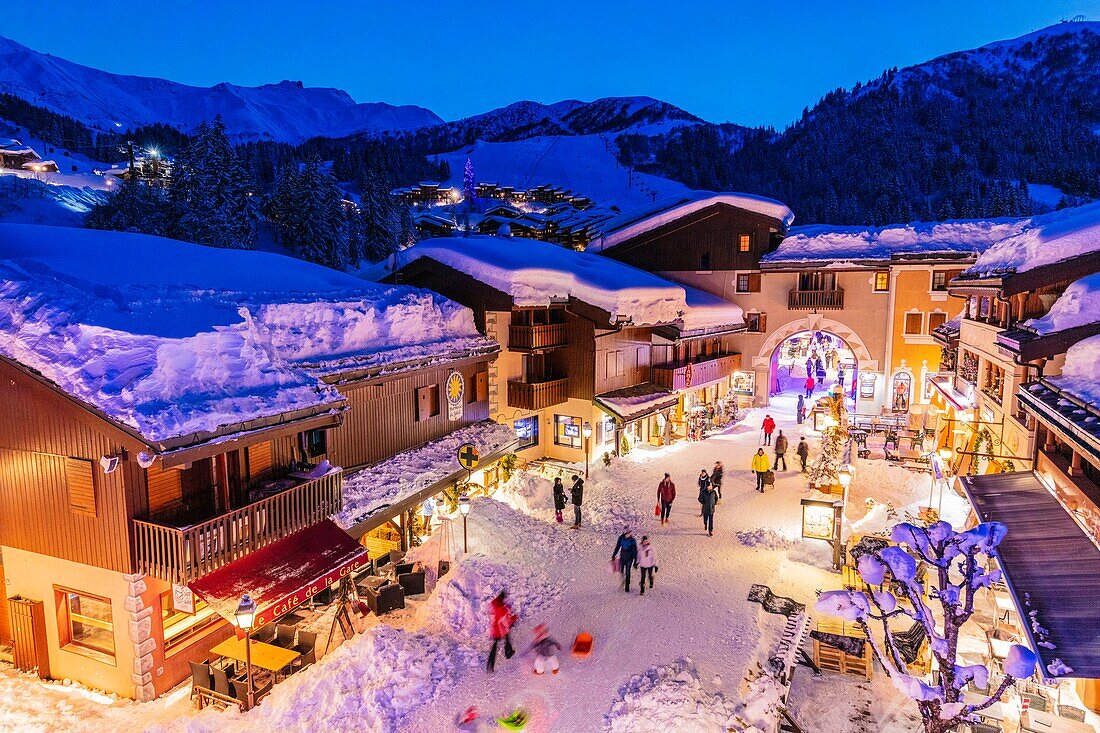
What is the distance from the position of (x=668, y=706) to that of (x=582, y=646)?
2.54 meters

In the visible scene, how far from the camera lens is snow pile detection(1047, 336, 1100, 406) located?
11695 mm

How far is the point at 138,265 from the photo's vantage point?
16.8 meters

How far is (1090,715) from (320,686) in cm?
1297

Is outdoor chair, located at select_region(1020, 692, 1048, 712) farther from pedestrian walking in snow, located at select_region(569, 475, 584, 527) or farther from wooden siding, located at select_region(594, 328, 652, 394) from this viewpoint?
wooden siding, located at select_region(594, 328, 652, 394)

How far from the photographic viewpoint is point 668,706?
1070 centimetres

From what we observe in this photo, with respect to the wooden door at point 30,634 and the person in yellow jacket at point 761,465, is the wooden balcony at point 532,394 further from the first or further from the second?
the wooden door at point 30,634

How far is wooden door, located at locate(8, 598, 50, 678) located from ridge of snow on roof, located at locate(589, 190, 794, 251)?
33190 millimetres

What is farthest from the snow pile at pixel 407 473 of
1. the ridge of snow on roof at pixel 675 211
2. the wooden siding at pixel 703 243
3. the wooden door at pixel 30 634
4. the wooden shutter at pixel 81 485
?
the ridge of snow on roof at pixel 675 211

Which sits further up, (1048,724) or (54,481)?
(54,481)

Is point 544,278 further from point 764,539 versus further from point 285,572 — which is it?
point 285,572

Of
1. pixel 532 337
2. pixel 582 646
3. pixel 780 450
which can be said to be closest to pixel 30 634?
pixel 582 646

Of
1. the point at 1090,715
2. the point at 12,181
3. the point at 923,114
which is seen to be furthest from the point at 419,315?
the point at 923,114

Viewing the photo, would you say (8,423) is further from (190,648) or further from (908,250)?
(908,250)

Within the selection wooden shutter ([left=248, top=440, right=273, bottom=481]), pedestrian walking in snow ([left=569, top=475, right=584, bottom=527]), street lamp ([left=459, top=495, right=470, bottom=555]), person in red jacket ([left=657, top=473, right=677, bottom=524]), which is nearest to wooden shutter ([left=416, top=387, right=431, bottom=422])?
street lamp ([left=459, top=495, right=470, bottom=555])
